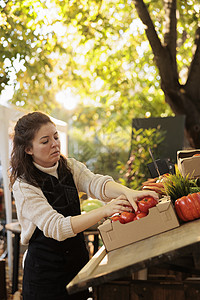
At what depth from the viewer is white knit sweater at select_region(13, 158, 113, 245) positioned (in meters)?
1.90

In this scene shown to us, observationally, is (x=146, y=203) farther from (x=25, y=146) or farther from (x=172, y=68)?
(x=172, y=68)

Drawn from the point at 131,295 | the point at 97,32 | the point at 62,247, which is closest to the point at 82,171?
the point at 62,247

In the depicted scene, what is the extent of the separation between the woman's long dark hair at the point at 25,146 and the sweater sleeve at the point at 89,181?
0.88 feet

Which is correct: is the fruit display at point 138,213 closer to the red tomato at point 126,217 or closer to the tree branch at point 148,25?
the red tomato at point 126,217

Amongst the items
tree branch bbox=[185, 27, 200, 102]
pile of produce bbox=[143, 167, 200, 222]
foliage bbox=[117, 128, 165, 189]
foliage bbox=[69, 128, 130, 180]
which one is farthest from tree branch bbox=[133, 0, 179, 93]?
pile of produce bbox=[143, 167, 200, 222]

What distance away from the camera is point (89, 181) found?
90.2 inches

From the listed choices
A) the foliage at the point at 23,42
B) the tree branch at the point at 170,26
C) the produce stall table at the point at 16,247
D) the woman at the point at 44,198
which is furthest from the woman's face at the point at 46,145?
the tree branch at the point at 170,26

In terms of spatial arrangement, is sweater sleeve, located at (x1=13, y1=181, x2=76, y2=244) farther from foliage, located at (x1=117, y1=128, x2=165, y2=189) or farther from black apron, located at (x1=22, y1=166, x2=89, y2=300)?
foliage, located at (x1=117, y1=128, x2=165, y2=189)

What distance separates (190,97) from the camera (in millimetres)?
5172

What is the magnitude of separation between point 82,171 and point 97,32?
14.2 ft

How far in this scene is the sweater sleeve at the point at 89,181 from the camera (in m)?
2.24

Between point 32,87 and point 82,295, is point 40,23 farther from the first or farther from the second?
point 82,295

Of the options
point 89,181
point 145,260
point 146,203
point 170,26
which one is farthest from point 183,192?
point 170,26

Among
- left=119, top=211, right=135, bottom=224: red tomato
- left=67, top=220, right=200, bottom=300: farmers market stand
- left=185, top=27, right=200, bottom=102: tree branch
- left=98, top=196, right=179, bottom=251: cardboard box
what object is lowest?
left=67, top=220, right=200, bottom=300: farmers market stand
